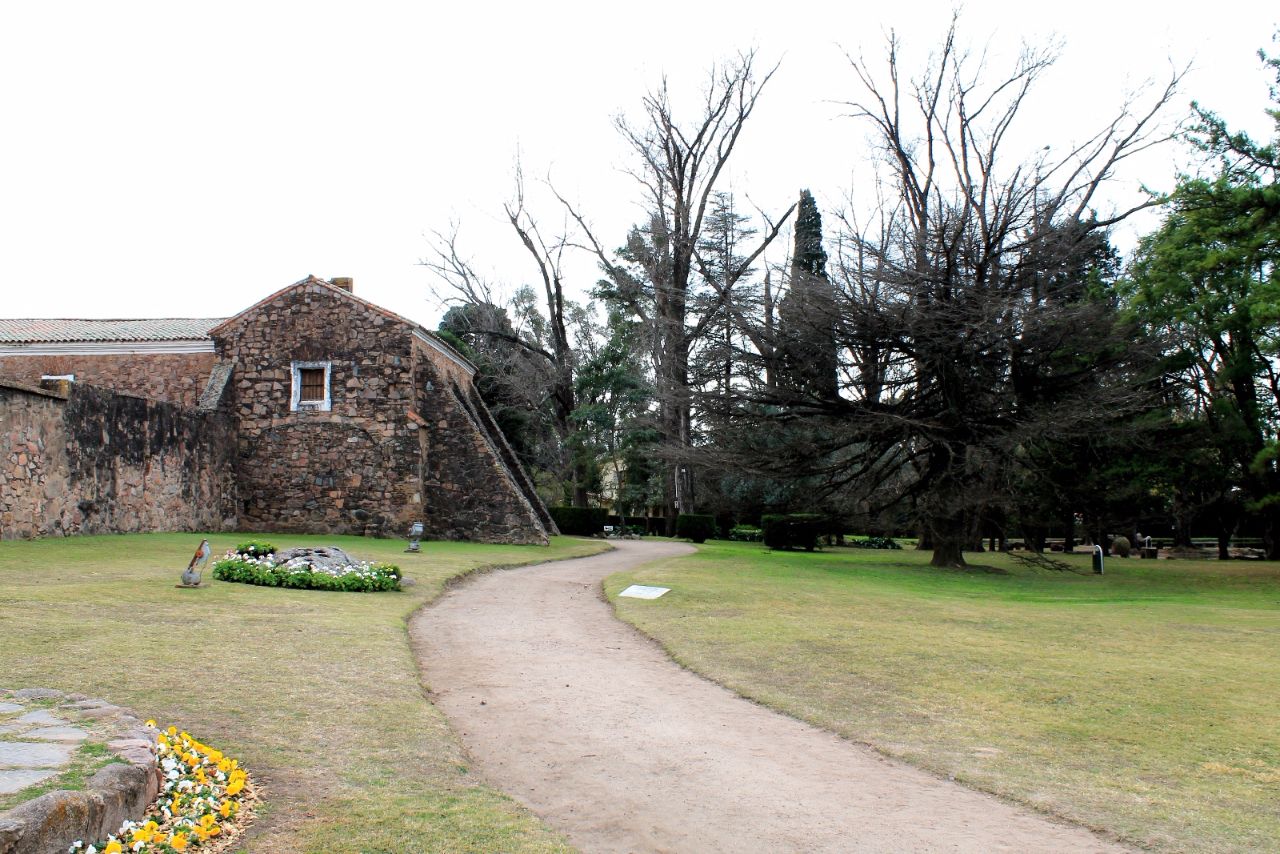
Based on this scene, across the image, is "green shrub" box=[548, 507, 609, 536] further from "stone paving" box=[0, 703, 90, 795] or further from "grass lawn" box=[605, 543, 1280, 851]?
"stone paving" box=[0, 703, 90, 795]

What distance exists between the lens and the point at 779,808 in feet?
15.4

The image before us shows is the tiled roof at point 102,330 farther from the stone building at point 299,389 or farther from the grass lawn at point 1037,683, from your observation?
the grass lawn at point 1037,683

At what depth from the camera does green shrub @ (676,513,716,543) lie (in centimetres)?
3444

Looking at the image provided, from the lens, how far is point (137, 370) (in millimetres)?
22953

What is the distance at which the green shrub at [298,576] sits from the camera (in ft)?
39.0

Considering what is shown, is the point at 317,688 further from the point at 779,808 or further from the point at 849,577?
the point at 849,577

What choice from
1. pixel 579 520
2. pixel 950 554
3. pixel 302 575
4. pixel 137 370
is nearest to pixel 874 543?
pixel 579 520

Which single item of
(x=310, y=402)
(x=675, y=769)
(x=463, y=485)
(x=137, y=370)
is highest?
(x=137, y=370)

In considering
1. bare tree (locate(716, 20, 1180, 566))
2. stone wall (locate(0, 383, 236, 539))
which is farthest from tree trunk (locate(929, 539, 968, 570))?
stone wall (locate(0, 383, 236, 539))

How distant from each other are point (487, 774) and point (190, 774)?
5.23 feet

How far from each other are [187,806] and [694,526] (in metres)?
31.0

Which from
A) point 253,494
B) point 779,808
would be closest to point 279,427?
point 253,494

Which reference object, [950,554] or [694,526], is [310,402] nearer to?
[694,526]

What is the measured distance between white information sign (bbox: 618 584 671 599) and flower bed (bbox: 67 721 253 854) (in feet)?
30.1
